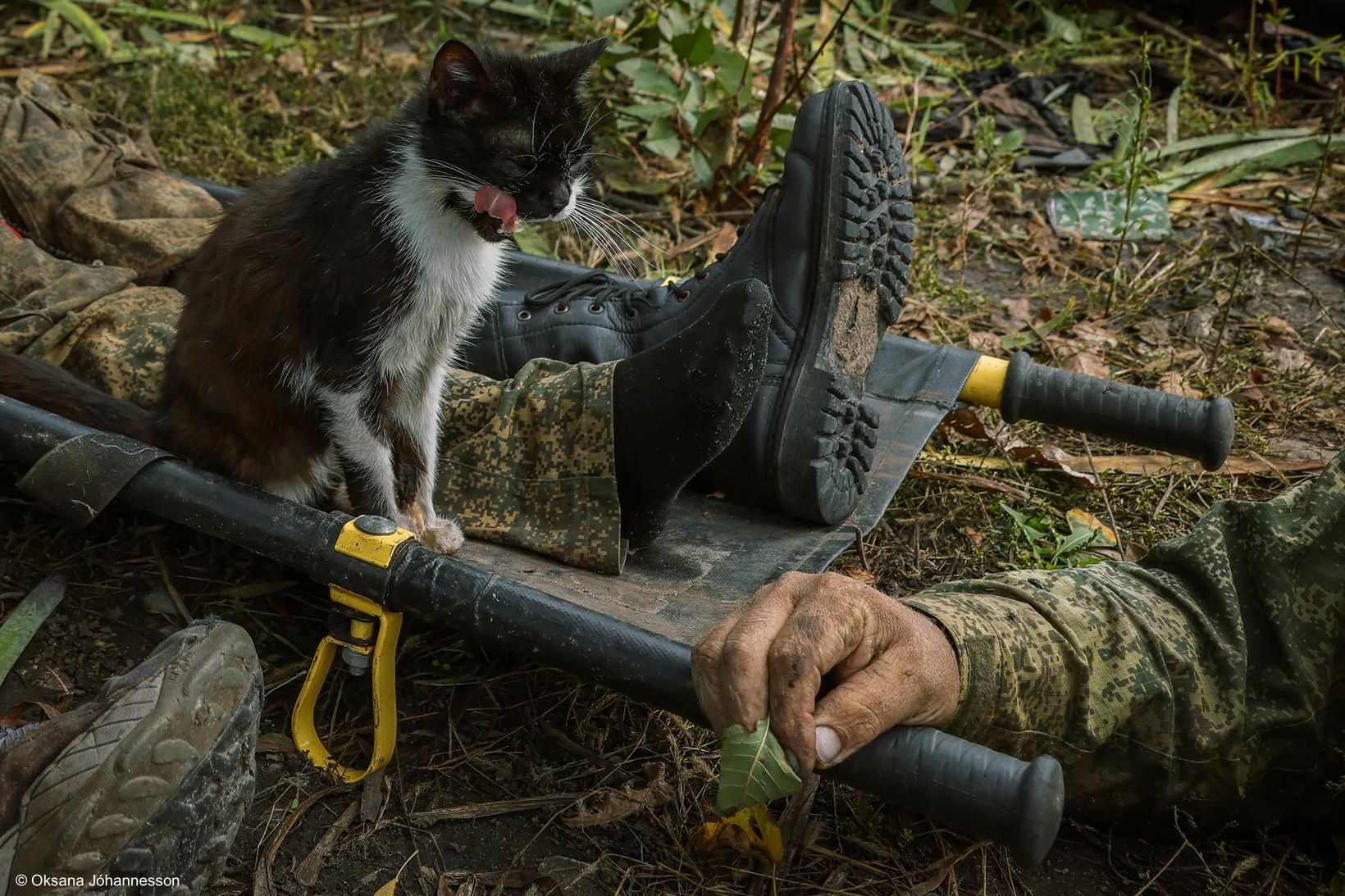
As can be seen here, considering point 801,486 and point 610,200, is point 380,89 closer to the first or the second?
point 610,200

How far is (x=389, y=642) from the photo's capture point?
2242 millimetres

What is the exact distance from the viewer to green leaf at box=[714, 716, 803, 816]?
1.72 metres

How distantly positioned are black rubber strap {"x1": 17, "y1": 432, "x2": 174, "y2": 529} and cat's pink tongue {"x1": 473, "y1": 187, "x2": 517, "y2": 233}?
0.83m

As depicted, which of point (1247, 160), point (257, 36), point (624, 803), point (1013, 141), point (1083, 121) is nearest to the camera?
point (624, 803)

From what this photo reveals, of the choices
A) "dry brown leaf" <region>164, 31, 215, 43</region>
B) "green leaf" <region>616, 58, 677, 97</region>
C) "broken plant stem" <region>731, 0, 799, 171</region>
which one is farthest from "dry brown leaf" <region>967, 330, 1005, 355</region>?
"dry brown leaf" <region>164, 31, 215, 43</region>

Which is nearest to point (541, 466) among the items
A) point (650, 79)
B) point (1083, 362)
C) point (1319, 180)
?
point (1083, 362)

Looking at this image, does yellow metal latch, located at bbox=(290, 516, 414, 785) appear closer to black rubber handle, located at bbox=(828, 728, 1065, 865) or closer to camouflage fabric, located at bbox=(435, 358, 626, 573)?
camouflage fabric, located at bbox=(435, 358, 626, 573)

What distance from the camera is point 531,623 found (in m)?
2.08

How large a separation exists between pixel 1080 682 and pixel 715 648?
2.15ft

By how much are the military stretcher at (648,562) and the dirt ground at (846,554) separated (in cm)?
20

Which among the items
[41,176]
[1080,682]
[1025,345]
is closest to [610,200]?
[1025,345]

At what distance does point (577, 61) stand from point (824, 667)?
1365 millimetres

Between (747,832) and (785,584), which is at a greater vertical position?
(785,584)

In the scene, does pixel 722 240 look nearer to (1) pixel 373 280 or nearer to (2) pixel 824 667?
(1) pixel 373 280
